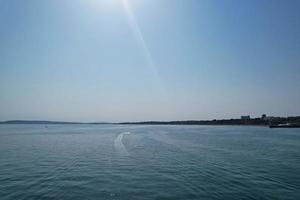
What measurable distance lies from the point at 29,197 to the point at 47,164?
1243cm

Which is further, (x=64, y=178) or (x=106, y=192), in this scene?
(x=64, y=178)

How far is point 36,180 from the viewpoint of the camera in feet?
65.5

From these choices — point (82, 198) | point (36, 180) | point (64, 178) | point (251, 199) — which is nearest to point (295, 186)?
point (251, 199)

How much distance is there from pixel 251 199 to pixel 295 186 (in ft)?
16.1

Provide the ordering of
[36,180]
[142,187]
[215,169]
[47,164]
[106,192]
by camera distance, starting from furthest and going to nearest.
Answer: [47,164] → [215,169] → [36,180] → [142,187] → [106,192]

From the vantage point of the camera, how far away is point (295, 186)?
1783cm

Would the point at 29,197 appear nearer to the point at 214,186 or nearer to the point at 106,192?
the point at 106,192

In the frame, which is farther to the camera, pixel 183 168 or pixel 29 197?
pixel 183 168

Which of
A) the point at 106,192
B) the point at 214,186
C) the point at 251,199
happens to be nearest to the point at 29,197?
the point at 106,192

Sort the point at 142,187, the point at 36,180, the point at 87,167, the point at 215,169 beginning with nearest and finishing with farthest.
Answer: the point at 142,187 → the point at 36,180 → the point at 215,169 → the point at 87,167

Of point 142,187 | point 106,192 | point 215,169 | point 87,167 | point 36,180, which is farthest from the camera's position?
point 87,167

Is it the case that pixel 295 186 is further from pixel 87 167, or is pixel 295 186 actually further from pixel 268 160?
pixel 87 167

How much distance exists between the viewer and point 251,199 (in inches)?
593

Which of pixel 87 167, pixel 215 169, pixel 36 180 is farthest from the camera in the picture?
pixel 87 167
